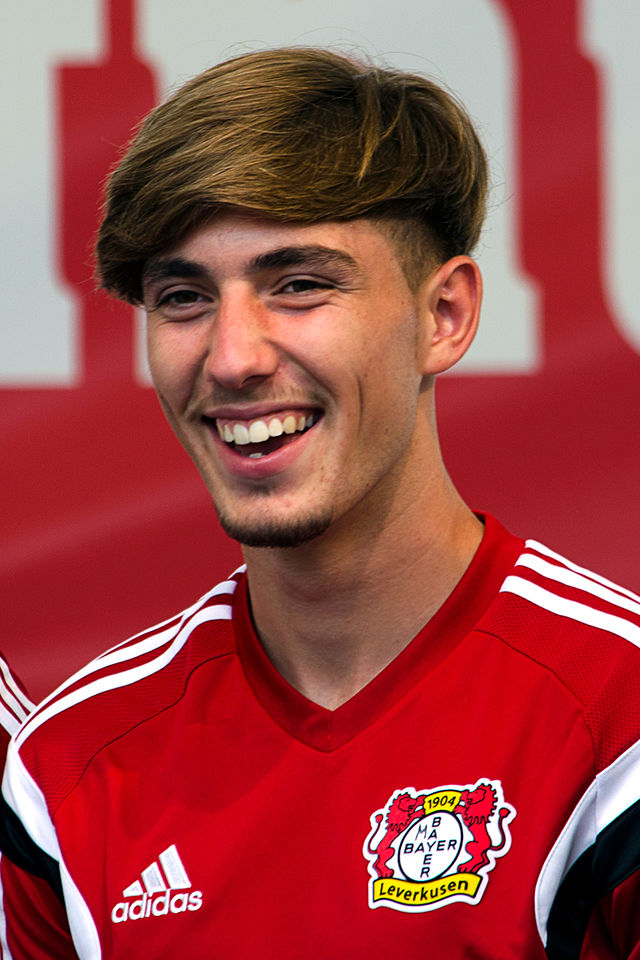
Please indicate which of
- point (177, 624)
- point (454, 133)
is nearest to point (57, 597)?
point (177, 624)

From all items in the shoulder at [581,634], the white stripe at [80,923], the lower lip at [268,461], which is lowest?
the white stripe at [80,923]

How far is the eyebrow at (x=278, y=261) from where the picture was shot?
43.3 inches

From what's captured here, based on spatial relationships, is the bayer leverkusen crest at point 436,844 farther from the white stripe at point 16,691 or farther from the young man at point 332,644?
the white stripe at point 16,691

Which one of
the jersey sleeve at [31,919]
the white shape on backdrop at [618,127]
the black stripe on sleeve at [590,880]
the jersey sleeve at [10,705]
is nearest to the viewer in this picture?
the black stripe on sleeve at [590,880]

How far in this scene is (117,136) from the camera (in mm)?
1707

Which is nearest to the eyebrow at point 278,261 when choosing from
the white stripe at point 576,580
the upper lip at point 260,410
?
the upper lip at point 260,410

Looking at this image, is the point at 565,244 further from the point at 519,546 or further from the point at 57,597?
the point at 57,597

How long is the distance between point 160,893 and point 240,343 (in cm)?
48

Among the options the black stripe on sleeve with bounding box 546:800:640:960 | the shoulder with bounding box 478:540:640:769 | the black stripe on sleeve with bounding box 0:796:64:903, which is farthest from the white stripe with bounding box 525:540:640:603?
the black stripe on sleeve with bounding box 0:796:64:903

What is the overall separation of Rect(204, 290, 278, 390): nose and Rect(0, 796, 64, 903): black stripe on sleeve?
49cm

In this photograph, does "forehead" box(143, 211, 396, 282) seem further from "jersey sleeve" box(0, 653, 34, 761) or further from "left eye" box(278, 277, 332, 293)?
"jersey sleeve" box(0, 653, 34, 761)

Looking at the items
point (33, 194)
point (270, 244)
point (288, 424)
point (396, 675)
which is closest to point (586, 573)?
point (396, 675)

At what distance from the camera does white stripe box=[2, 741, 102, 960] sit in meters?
1.18

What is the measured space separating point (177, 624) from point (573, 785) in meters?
0.47
